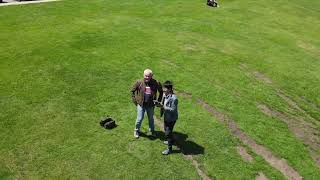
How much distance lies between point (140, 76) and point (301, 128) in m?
8.78

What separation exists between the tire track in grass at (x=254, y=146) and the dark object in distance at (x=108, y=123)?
16.1 ft

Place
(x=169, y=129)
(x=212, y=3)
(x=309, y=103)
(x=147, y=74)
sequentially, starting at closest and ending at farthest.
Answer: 1. (x=147, y=74)
2. (x=169, y=129)
3. (x=309, y=103)
4. (x=212, y=3)

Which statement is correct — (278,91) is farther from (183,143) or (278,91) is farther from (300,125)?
(183,143)

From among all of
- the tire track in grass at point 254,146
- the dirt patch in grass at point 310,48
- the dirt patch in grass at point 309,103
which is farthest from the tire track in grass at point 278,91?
the dirt patch in grass at point 310,48

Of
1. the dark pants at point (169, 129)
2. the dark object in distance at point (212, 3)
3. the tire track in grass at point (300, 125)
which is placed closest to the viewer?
the dark pants at point (169, 129)

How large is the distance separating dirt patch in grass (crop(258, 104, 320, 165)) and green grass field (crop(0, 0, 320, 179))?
0.08 metres

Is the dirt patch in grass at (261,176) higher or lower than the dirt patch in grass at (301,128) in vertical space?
lower

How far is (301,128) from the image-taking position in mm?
19250

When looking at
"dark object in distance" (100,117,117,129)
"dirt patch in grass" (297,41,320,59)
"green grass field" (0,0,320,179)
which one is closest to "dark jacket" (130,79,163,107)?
"green grass field" (0,0,320,179)

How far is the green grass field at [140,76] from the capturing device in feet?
51.2

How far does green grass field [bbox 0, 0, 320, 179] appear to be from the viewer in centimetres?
1562

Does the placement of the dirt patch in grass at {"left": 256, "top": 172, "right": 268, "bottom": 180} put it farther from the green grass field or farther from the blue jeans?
the blue jeans

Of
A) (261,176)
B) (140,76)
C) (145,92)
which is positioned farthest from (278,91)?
(145,92)

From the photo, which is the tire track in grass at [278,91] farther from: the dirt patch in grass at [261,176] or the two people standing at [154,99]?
the two people standing at [154,99]
